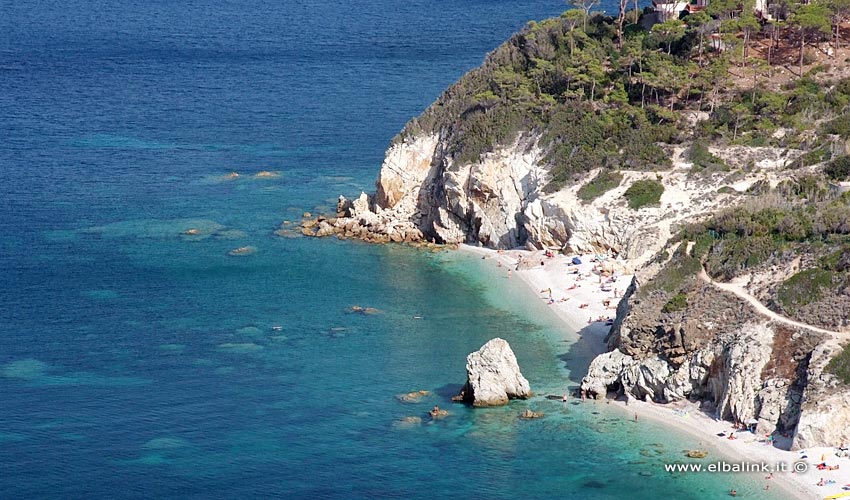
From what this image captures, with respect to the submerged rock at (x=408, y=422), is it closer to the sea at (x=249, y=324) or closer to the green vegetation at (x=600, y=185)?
the sea at (x=249, y=324)

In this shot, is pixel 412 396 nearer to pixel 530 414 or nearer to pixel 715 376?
pixel 530 414

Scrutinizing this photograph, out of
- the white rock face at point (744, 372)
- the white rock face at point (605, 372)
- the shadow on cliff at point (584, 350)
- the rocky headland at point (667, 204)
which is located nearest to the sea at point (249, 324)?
the shadow on cliff at point (584, 350)

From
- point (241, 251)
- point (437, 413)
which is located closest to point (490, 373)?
point (437, 413)

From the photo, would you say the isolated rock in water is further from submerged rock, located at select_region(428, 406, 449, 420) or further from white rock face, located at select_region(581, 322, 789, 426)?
white rock face, located at select_region(581, 322, 789, 426)

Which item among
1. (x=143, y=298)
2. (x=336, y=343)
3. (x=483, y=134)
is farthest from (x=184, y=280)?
(x=483, y=134)

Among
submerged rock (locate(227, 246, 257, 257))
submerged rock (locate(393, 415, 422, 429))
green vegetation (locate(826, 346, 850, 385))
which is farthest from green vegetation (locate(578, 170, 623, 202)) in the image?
green vegetation (locate(826, 346, 850, 385))
